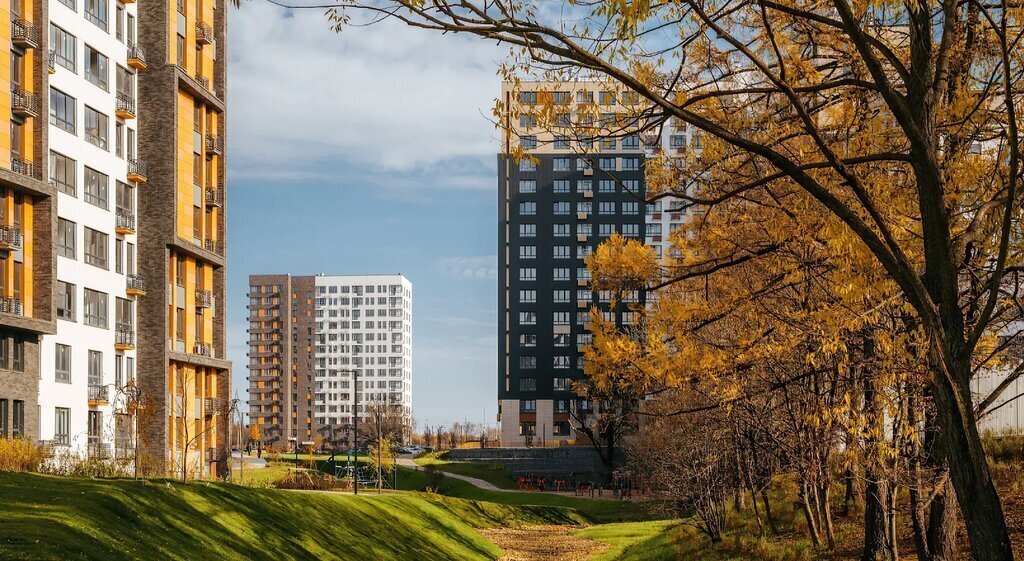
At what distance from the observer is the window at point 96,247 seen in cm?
4578

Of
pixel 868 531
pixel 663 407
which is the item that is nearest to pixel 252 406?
pixel 663 407

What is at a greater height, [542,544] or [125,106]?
[125,106]

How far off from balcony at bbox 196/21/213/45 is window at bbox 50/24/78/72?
10.8m

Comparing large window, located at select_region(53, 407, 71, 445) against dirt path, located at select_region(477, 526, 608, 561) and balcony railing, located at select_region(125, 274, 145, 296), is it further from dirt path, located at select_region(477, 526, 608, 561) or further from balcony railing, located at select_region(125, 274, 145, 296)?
dirt path, located at select_region(477, 526, 608, 561)

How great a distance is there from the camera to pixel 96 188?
153 feet

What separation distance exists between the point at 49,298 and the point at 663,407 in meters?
26.3

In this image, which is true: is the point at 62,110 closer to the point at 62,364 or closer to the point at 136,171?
the point at 136,171

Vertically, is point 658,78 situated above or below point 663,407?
above

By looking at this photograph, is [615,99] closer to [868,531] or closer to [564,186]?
[868,531]

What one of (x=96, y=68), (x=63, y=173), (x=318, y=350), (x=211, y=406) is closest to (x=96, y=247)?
(x=63, y=173)

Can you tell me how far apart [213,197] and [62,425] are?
17.0 metres

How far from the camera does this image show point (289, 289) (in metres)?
191

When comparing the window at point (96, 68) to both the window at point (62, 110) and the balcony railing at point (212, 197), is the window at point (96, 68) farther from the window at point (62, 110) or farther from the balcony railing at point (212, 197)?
the balcony railing at point (212, 197)

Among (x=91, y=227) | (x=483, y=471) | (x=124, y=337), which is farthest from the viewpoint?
(x=483, y=471)
